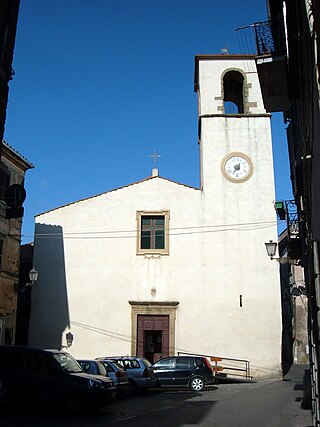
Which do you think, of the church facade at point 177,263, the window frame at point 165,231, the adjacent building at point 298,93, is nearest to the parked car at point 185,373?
the church facade at point 177,263

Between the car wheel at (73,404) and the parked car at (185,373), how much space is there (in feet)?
22.5

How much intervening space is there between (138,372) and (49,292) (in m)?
7.94

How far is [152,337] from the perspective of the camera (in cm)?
2216

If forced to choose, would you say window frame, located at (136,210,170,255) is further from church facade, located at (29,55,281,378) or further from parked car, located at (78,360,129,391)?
parked car, located at (78,360,129,391)

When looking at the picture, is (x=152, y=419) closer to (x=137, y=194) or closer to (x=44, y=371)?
(x=44, y=371)

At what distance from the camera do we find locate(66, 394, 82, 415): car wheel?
10859mm

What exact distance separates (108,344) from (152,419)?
36.7 feet

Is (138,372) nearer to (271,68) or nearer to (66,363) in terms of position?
(66,363)

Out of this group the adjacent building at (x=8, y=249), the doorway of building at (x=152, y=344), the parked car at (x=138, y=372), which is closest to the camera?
the parked car at (x=138, y=372)

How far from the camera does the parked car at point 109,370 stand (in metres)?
13.3

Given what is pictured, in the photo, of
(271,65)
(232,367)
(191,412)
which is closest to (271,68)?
(271,65)

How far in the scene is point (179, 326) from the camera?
70.3 feet

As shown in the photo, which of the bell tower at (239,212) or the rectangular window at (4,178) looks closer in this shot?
the rectangular window at (4,178)

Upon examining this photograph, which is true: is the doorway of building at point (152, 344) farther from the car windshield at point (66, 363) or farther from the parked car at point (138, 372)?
the car windshield at point (66, 363)
